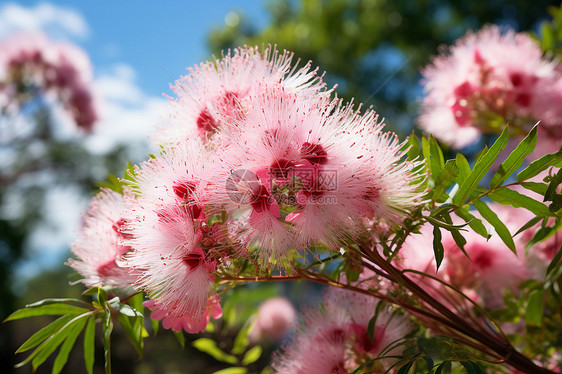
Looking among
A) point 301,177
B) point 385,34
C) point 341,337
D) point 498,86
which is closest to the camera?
point 301,177

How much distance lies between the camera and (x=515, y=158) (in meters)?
0.66

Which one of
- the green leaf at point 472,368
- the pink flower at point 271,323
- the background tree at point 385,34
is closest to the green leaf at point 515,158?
the green leaf at point 472,368

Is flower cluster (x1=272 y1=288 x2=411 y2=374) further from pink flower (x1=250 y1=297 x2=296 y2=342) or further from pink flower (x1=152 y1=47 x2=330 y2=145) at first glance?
pink flower (x1=250 y1=297 x2=296 y2=342)

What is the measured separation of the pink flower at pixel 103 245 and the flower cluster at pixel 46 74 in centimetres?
291

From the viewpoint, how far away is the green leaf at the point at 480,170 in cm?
63

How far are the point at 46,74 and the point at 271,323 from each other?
2518 mm

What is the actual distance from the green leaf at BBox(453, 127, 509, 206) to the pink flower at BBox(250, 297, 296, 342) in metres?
2.12

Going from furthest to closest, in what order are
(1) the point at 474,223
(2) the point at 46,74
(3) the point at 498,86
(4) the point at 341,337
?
(2) the point at 46,74 → (3) the point at 498,86 → (4) the point at 341,337 → (1) the point at 474,223

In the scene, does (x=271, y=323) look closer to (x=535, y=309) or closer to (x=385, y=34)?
(x=535, y=309)

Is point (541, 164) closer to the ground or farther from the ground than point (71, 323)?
farther from the ground

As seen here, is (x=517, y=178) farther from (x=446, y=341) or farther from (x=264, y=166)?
(x=264, y=166)

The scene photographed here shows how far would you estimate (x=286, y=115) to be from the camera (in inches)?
22.1

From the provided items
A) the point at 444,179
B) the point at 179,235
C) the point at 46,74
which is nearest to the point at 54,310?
the point at 179,235

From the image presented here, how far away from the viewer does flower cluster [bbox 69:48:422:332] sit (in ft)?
1.80
